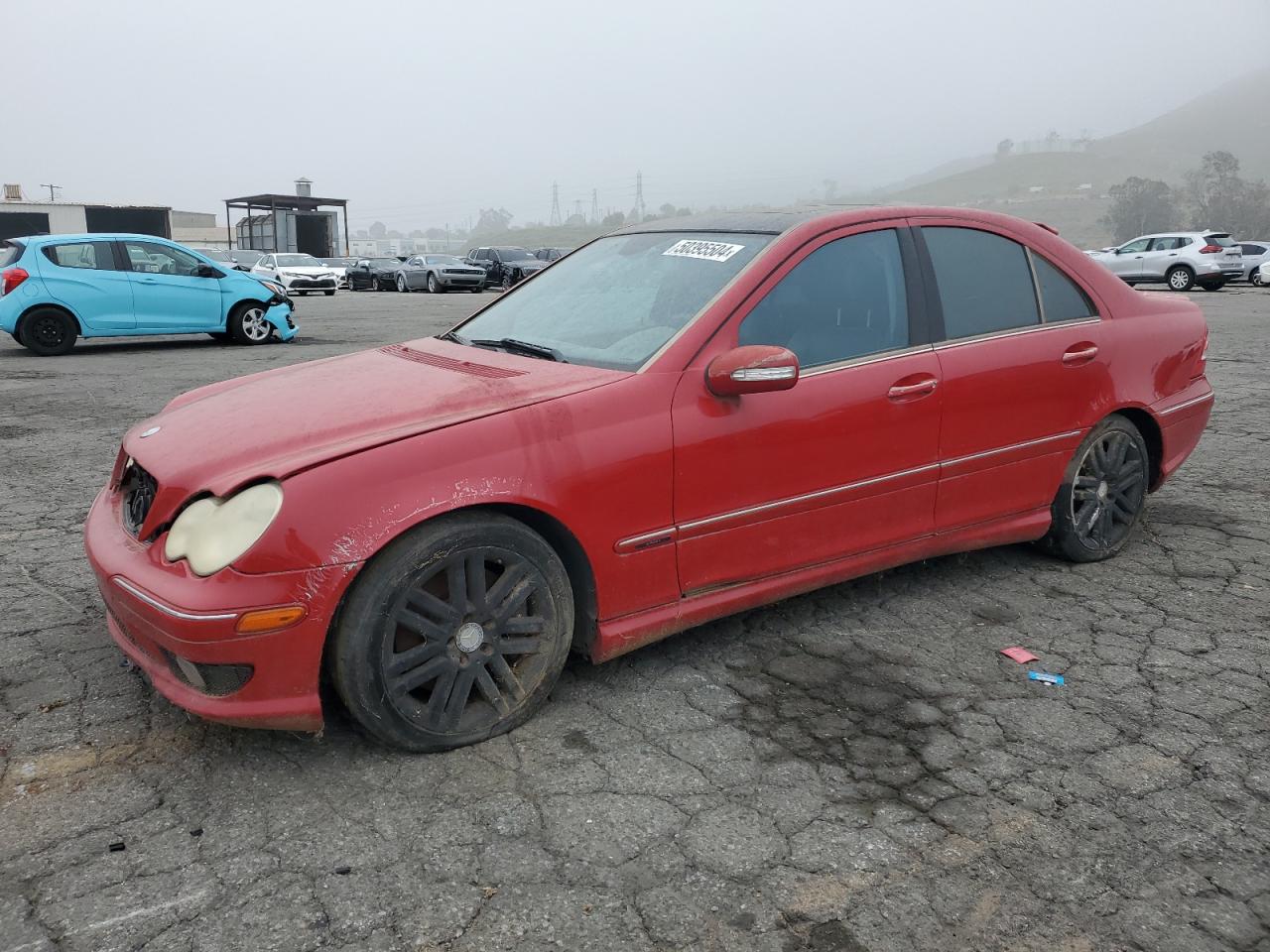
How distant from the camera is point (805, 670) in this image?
11.3 feet

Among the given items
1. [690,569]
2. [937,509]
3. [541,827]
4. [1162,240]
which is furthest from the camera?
[1162,240]

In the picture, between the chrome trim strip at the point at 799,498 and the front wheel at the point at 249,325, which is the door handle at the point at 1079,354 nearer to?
the chrome trim strip at the point at 799,498

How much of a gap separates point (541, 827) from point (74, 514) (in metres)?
3.79

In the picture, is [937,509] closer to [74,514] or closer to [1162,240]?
[74,514]

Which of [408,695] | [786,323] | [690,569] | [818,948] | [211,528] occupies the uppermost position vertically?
[786,323]

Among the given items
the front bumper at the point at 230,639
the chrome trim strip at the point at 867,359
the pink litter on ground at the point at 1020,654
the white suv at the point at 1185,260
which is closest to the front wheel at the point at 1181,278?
the white suv at the point at 1185,260

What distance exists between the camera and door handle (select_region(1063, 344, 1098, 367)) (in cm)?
410

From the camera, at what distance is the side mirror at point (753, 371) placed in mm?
3145

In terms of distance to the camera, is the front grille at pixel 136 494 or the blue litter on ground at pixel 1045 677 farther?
the blue litter on ground at pixel 1045 677

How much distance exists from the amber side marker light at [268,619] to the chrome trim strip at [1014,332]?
2405 mm

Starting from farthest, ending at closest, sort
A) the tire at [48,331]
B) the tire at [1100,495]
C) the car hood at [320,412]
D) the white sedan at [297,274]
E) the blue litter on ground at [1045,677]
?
the white sedan at [297,274] < the tire at [48,331] < the tire at [1100,495] < the blue litter on ground at [1045,677] < the car hood at [320,412]

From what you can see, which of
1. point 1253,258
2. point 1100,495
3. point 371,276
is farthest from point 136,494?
point 371,276

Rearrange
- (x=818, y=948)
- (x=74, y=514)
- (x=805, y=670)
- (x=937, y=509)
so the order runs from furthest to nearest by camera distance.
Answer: (x=74, y=514), (x=937, y=509), (x=805, y=670), (x=818, y=948)

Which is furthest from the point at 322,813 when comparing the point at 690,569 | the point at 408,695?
the point at 690,569
